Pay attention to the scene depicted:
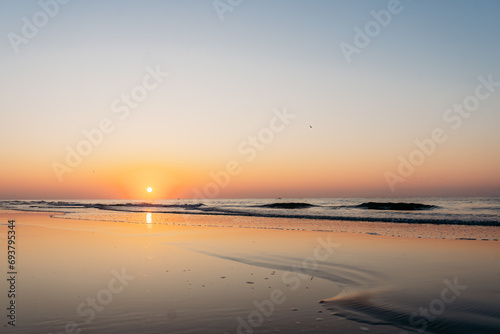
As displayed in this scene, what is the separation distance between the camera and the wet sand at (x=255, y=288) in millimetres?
6578

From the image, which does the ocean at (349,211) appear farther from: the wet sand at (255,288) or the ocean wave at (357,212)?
the wet sand at (255,288)

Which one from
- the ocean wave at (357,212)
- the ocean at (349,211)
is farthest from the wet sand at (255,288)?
the ocean at (349,211)

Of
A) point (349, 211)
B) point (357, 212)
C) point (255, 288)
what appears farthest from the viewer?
point (349, 211)

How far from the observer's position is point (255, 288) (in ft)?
29.3

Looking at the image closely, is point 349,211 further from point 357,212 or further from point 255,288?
point 255,288

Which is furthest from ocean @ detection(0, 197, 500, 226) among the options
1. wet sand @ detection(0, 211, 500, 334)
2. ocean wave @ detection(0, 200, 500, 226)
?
wet sand @ detection(0, 211, 500, 334)

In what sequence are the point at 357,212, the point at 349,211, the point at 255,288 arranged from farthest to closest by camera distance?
the point at 349,211
the point at 357,212
the point at 255,288

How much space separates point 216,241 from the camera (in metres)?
17.4

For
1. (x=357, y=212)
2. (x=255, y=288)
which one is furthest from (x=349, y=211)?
(x=255, y=288)

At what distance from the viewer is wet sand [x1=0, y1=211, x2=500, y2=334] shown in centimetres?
658

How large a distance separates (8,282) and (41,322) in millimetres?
3558

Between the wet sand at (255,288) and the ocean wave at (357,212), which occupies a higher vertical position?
the ocean wave at (357,212)

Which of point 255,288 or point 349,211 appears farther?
point 349,211

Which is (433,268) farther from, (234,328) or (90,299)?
(90,299)
